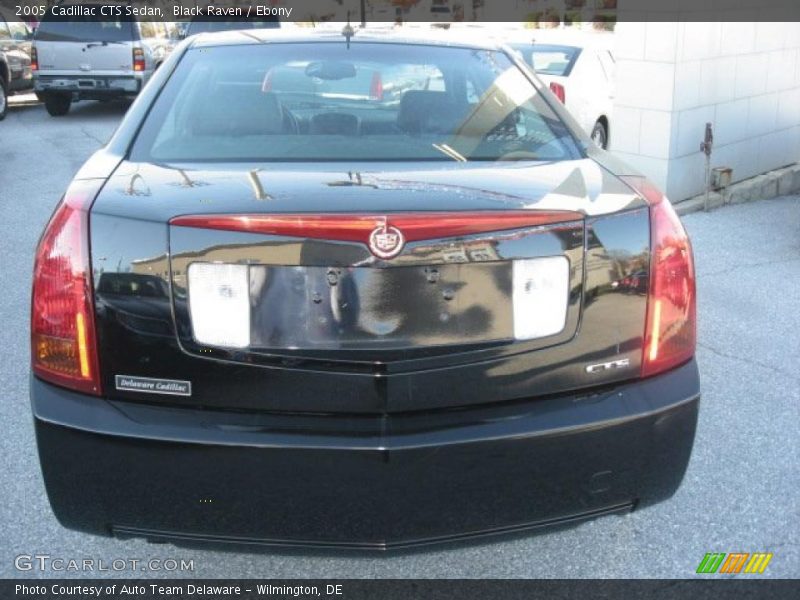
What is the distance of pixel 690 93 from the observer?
7.86 metres

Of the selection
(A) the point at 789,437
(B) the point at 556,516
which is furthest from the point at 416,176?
(A) the point at 789,437

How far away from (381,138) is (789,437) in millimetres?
2160

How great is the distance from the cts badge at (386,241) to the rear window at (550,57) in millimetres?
8211

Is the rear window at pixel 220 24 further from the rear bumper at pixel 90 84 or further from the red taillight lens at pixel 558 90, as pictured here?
the red taillight lens at pixel 558 90

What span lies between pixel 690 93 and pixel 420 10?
1096 inches

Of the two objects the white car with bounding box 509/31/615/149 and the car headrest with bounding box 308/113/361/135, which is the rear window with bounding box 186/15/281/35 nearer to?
the white car with bounding box 509/31/615/149

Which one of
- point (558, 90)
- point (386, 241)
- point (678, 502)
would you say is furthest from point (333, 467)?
point (558, 90)

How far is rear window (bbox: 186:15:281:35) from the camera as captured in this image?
1897 cm

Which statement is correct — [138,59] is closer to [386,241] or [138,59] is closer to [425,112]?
[425,112]

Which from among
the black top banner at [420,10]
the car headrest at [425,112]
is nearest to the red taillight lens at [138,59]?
the black top banner at [420,10]

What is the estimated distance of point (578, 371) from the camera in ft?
7.77

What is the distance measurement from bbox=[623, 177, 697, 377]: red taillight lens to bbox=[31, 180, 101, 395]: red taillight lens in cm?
142

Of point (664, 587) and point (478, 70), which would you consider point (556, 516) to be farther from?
point (478, 70)

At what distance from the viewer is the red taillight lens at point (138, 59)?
15.0 meters
